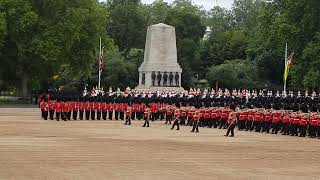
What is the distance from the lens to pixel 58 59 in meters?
67.1

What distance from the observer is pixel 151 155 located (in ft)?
74.7

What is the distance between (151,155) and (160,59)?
116ft

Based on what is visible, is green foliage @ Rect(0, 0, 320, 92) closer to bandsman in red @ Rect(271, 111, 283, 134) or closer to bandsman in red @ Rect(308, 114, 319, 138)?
bandsman in red @ Rect(271, 111, 283, 134)

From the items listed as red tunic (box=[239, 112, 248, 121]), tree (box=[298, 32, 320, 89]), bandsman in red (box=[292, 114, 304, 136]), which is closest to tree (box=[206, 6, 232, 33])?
tree (box=[298, 32, 320, 89])

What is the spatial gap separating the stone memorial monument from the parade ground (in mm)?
23245

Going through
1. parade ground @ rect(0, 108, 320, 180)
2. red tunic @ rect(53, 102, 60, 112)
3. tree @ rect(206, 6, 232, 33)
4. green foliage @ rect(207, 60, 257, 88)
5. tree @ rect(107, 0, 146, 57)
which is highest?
tree @ rect(206, 6, 232, 33)

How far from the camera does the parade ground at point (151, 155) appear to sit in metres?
18.1

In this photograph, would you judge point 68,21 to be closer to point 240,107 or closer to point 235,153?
point 240,107

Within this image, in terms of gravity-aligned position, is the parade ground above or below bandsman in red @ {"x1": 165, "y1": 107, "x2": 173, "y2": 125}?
below

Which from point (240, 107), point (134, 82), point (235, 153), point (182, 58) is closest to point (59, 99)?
point (240, 107)

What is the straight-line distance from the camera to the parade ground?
18.1m

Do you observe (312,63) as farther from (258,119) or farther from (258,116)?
(258,116)

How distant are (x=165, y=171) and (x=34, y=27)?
49.5 metres

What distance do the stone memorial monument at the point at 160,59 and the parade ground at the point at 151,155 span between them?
23245 millimetres
